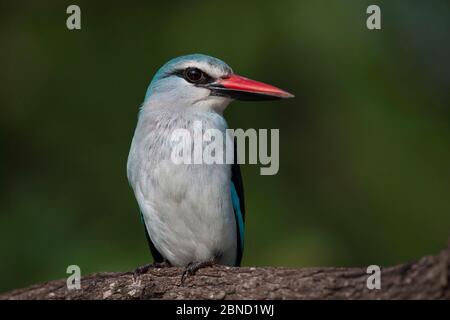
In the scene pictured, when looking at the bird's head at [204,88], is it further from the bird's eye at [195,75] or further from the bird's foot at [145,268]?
the bird's foot at [145,268]

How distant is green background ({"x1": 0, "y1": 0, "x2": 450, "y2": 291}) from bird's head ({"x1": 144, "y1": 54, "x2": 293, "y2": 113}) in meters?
1.24

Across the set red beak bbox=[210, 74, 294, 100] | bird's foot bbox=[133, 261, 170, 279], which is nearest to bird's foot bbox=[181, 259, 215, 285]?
bird's foot bbox=[133, 261, 170, 279]

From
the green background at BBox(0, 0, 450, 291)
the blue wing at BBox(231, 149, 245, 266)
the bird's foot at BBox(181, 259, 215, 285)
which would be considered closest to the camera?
the bird's foot at BBox(181, 259, 215, 285)

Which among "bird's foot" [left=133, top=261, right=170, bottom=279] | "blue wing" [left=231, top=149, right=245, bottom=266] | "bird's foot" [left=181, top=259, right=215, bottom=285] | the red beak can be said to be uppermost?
the red beak

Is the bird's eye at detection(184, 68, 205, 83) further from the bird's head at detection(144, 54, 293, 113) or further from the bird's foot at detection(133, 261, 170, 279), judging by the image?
the bird's foot at detection(133, 261, 170, 279)

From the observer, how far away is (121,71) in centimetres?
760

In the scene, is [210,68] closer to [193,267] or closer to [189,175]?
[189,175]

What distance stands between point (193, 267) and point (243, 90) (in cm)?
146

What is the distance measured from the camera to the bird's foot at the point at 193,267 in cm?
519

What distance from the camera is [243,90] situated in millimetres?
5969

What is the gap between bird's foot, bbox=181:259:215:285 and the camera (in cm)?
519

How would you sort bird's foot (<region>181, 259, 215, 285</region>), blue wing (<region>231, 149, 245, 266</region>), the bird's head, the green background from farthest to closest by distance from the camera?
1. the green background
2. the bird's head
3. blue wing (<region>231, 149, 245, 266</region>)
4. bird's foot (<region>181, 259, 215, 285</region>)

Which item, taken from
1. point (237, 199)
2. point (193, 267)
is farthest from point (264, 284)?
point (237, 199)

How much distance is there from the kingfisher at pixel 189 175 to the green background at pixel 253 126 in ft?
3.43
